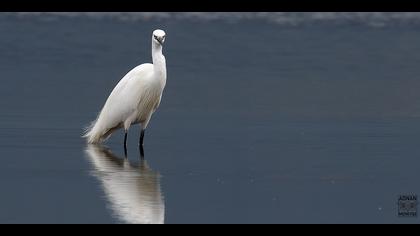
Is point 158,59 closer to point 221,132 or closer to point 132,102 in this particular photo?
point 132,102

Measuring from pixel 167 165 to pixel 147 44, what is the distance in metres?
19.8

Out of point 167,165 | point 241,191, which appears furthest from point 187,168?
point 241,191

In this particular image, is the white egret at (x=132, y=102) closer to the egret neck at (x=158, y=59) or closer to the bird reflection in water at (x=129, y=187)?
the egret neck at (x=158, y=59)

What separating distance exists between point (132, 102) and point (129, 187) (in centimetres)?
434

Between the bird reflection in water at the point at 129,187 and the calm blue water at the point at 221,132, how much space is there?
2 cm

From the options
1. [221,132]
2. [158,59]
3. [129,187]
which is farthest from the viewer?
[221,132]

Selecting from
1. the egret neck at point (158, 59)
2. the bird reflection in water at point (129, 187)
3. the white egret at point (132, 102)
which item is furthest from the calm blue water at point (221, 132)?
the egret neck at point (158, 59)

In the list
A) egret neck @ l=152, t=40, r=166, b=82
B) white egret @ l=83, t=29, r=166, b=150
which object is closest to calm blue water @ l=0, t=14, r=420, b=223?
white egret @ l=83, t=29, r=166, b=150

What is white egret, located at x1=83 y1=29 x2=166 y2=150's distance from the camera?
1786cm

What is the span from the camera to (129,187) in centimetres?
1369

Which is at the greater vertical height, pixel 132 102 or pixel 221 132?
pixel 132 102

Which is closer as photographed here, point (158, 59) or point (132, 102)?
point (158, 59)

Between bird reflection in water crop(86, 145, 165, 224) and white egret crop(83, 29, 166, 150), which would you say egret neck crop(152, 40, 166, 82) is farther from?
bird reflection in water crop(86, 145, 165, 224)

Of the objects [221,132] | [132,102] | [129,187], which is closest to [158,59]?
[132,102]
